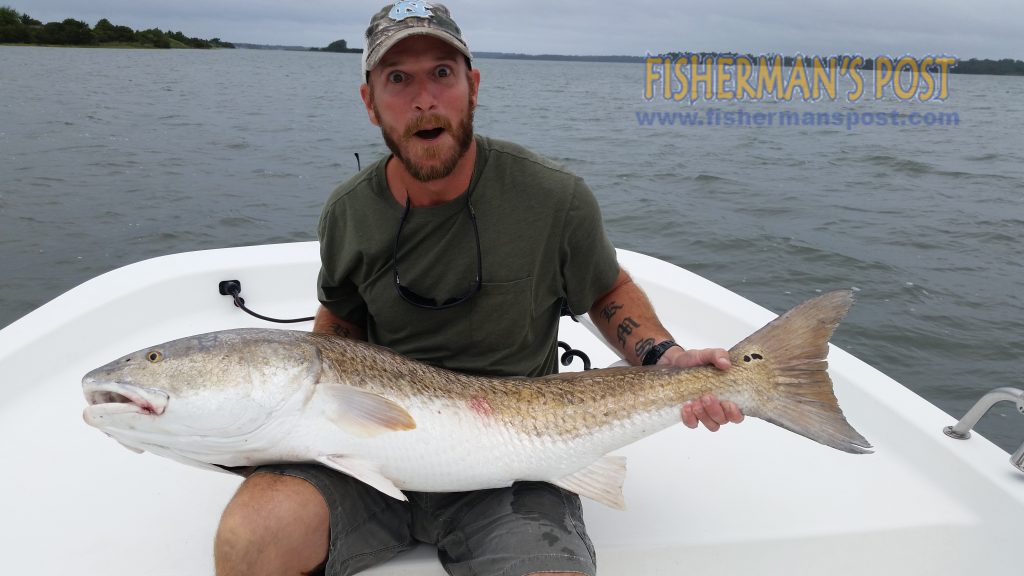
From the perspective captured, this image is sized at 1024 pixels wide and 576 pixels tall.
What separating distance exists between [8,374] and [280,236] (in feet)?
25.2

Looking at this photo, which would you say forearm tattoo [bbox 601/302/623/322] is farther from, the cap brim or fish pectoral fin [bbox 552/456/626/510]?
the cap brim

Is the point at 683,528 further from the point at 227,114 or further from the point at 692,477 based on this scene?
the point at 227,114

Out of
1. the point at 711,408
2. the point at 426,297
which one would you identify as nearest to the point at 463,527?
the point at 426,297

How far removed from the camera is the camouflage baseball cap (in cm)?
267

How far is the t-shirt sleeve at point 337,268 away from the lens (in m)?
2.94

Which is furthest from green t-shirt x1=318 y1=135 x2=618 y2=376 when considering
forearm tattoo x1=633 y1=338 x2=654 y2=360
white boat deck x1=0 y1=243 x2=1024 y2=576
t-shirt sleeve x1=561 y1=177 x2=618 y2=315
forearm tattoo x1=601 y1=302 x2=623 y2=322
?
white boat deck x1=0 y1=243 x2=1024 y2=576

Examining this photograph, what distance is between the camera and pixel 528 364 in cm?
296

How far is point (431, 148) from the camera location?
2.68 metres

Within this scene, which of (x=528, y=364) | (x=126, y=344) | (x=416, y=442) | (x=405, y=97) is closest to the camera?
(x=416, y=442)

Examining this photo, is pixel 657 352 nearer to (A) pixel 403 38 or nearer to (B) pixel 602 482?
(B) pixel 602 482

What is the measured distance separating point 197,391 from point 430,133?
1.22m

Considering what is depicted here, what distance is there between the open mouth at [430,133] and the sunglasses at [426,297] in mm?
239

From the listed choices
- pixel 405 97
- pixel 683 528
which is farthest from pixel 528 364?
pixel 405 97

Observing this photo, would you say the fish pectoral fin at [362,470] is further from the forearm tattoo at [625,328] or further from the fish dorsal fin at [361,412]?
the forearm tattoo at [625,328]
